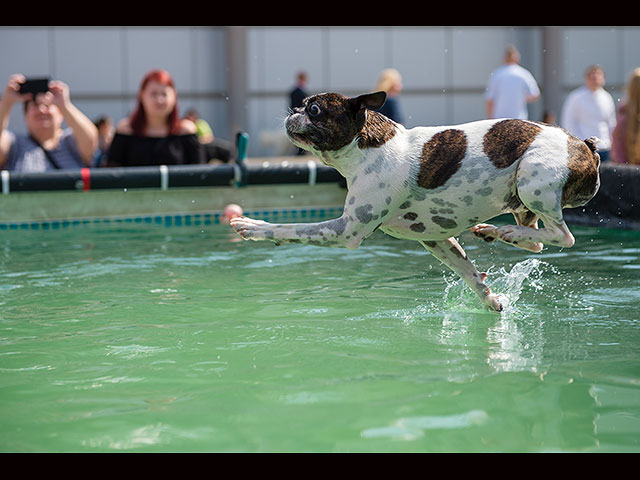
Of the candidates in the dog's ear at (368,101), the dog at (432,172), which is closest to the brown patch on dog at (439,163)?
the dog at (432,172)

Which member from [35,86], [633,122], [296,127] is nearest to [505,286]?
[296,127]

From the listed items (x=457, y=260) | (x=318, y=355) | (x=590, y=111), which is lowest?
(x=318, y=355)

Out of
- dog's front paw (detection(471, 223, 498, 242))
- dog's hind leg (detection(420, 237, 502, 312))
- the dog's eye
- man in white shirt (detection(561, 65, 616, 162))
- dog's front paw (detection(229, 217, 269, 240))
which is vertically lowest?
dog's hind leg (detection(420, 237, 502, 312))

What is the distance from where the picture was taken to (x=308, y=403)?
3.74 metres

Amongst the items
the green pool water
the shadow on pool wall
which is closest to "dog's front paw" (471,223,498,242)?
the green pool water

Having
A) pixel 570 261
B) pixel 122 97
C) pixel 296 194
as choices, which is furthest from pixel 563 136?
pixel 122 97

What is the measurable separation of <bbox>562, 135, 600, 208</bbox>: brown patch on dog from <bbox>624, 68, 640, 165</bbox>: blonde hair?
5.19 meters

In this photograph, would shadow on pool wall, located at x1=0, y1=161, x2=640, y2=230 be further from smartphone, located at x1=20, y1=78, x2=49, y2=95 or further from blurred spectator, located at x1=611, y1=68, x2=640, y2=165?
smartphone, located at x1=20, y1=78, x2=49, y2=95

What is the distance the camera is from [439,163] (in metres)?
4.66

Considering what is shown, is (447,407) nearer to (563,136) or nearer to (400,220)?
(400,220)

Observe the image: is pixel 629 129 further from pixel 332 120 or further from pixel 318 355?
pixel 318 355

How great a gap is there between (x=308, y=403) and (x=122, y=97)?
1926 cm

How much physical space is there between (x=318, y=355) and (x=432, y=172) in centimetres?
106

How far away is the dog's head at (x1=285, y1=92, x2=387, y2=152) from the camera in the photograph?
4605mm
